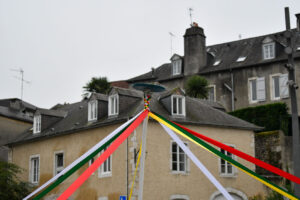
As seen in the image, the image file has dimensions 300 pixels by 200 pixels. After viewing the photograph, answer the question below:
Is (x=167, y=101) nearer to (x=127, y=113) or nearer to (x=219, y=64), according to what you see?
(x=127, y=113)

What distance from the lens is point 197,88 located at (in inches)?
1208

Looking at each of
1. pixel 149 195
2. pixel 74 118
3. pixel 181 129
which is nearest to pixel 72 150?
pixel 74 118

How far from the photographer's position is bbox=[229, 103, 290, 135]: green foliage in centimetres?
2559

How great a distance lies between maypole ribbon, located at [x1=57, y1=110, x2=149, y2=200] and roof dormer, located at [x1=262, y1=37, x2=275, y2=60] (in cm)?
2357

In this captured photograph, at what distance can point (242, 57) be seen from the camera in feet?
108

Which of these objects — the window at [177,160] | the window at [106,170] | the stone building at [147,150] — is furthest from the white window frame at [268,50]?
the window at [106,170]

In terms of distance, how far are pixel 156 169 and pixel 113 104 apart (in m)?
3.73

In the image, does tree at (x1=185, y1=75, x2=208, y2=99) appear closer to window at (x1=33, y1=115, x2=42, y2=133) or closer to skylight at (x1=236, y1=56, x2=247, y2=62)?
skylight at (x1=236, y1=56, x2=247, y2=62)

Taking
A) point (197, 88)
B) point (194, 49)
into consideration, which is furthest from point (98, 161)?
point (194, 49)

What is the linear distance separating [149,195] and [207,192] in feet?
9.55

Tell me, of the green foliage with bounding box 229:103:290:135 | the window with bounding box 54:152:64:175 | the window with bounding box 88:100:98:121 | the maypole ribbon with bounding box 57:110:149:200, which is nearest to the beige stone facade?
the window with bounding box 54:152:64:175

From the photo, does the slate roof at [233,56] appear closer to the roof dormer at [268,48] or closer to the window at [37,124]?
the roof dormer at [268,48]

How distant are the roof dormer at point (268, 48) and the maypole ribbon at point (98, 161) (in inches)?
928

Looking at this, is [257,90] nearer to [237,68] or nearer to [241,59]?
[237,68]
